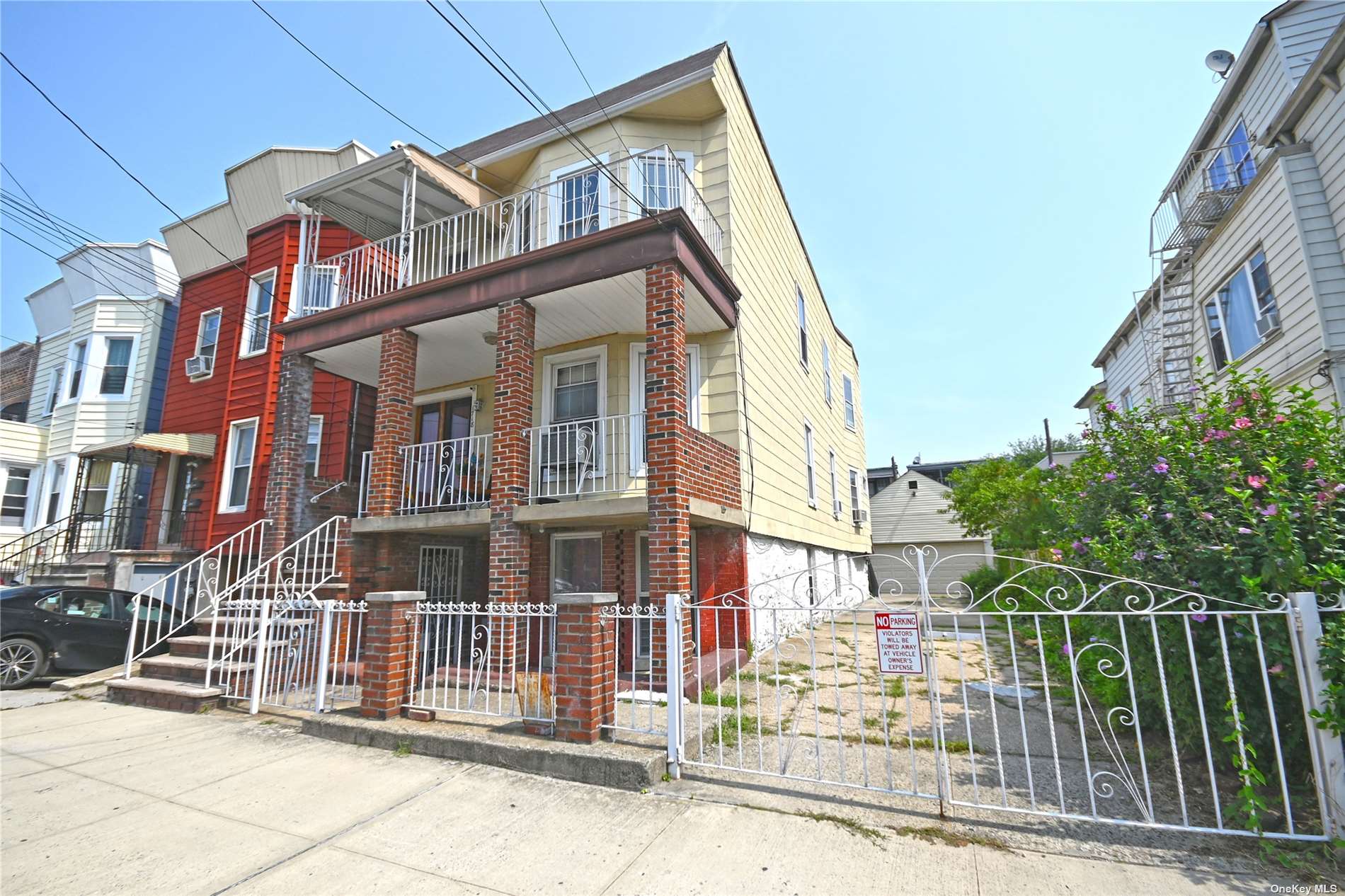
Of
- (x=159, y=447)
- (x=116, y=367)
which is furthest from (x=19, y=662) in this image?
(x=116, y=367)

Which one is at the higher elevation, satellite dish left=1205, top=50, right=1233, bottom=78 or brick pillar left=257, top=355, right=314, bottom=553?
satellite dish left=1205, top=50, right=1233, bottom=78

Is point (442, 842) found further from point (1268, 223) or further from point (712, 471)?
point (1268, 223)

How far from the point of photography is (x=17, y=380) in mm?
20109

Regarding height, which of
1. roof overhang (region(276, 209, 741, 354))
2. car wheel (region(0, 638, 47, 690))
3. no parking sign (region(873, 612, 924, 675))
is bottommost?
car wheel (region(0, 638, 47, 690))

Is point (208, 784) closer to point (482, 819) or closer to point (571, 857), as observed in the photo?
point (482, 819)

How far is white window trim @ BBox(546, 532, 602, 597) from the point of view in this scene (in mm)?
8711

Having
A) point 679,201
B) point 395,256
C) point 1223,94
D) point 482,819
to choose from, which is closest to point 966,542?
point 1223,94

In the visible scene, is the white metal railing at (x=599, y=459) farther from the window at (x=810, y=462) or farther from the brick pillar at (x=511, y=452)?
the window at (x=810, y=462)

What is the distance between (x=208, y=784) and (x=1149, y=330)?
18670mm

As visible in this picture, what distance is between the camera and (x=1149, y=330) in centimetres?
1425

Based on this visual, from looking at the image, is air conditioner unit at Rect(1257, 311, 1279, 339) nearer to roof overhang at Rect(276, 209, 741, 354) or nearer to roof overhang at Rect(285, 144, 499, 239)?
roof overhang at Rect(276, 209, 741, 354)

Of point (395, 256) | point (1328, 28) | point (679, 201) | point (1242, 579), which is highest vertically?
point (1328, 28)

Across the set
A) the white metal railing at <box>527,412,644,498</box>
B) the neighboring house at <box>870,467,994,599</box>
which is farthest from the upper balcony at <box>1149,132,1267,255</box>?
the neighboring house at <box>870,467,994,599</box>

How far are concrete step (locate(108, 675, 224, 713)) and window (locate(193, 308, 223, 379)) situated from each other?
892 cm
